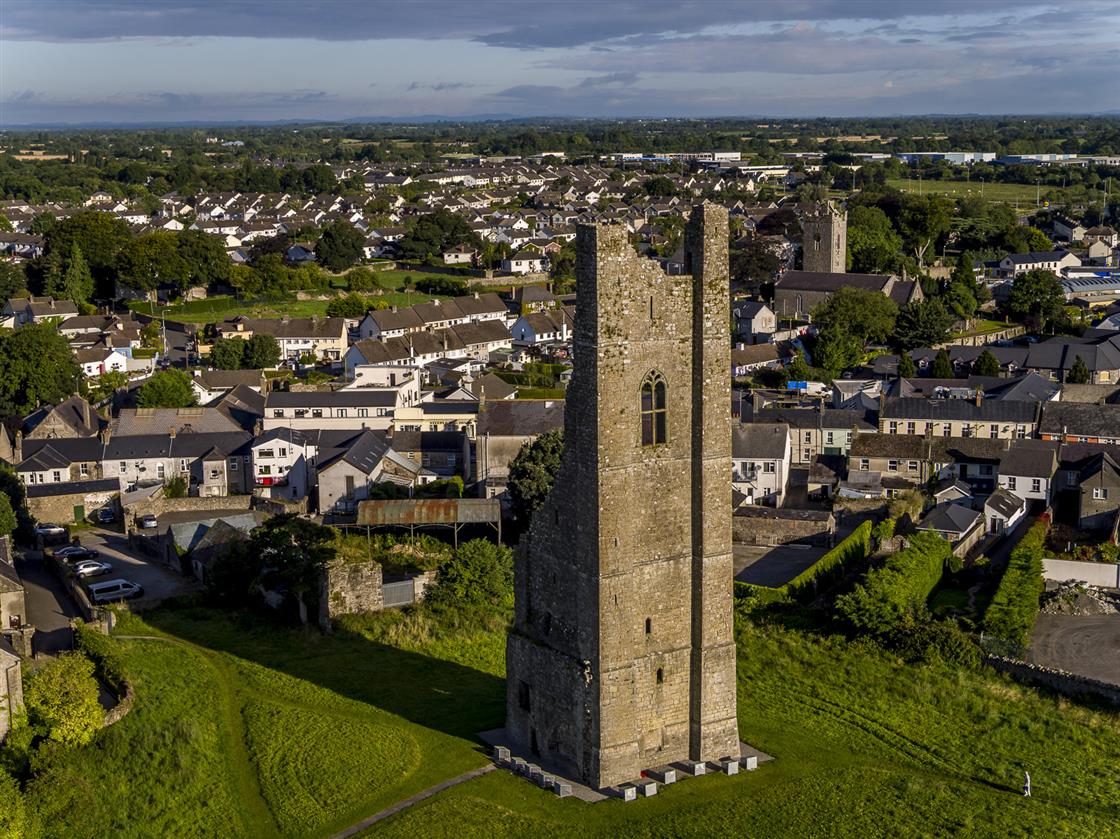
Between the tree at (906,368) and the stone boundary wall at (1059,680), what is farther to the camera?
the tree at (906,368)

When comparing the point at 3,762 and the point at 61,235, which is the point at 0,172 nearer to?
the point at 61,235

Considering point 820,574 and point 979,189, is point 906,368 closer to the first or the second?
point 820,574

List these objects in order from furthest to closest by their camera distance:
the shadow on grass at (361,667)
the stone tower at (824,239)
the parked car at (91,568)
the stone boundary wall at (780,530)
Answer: the stone tower at (824,239) → the stone boundary wall at (780,530) → the parked car at (91,568) → the shadow on grass at (361,667)

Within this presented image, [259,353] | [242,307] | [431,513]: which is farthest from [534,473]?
[242,307]

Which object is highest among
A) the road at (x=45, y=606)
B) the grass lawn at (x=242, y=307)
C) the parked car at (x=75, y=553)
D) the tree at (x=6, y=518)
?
the grass lawn at (x=242, y=307)

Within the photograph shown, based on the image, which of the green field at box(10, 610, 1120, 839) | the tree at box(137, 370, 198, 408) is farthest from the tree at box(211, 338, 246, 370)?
the green field at box(10, 610, 1120, 839)

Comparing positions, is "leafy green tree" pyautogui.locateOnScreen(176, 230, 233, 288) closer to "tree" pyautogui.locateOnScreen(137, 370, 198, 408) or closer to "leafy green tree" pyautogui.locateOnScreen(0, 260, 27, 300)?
"leafy green tree" pyautogui.locateOnScreen(0, 260, 27, 300)

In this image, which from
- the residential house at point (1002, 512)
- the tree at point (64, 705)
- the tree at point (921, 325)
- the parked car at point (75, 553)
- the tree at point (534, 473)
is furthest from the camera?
the tree at point (921, 325)

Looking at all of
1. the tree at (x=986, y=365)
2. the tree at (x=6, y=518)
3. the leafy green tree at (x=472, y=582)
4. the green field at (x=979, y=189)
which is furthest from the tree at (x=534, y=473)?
the green field at (x=979, y=189)

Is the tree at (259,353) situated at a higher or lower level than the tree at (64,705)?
higher

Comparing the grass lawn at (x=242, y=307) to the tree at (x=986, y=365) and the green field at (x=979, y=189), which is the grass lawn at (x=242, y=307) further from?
the green field at (x=979, y=189)
